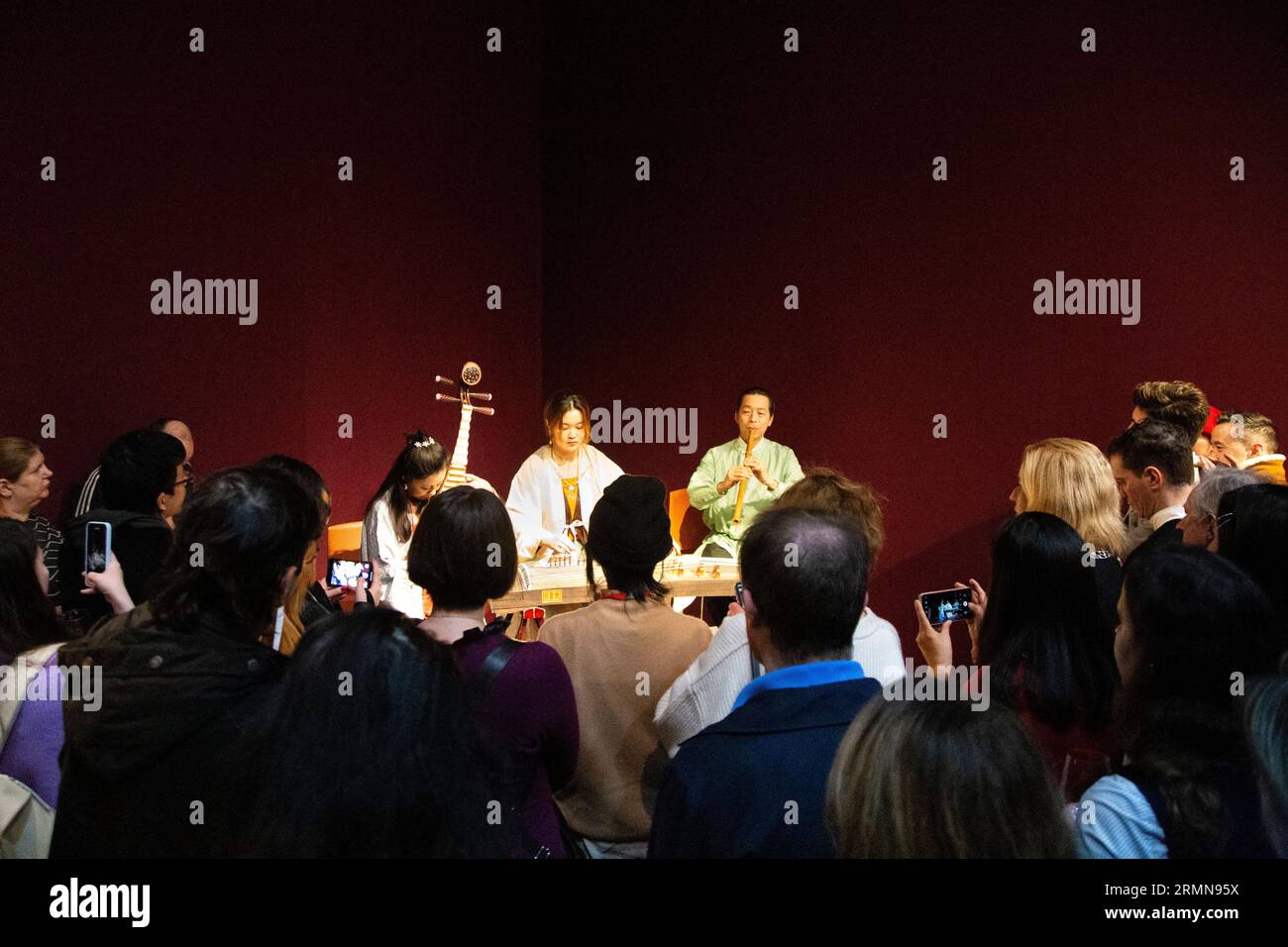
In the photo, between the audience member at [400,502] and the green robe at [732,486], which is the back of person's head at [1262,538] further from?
the green robe at [732,486]

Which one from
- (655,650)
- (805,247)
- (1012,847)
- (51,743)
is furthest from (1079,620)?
(805,247)

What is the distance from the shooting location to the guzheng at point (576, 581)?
189 inches

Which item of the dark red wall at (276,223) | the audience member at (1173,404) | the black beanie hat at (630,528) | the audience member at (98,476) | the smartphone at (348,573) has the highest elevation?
the dark red wall at (276,223)

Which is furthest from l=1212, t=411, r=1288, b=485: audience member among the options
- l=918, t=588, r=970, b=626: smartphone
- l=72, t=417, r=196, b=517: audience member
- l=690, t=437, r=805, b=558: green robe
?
l=72, t=417, r=196, b=517: audience member

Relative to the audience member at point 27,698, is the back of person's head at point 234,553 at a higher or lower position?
higher

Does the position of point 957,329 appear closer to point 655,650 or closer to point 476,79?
point 476,79

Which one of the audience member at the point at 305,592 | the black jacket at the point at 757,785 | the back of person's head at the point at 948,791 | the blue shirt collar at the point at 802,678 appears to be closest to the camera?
the back of person's head at the point at 948,791

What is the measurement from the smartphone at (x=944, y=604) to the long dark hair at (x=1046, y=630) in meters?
0.33

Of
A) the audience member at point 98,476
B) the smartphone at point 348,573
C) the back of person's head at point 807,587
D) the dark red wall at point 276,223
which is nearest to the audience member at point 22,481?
the audience member at point 98,476

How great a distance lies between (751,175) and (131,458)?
14.9 ft

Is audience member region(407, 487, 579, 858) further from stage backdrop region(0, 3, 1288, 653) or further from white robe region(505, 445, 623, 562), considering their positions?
white robe region(505, 445, 623, 562)

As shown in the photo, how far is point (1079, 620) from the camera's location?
2326mm

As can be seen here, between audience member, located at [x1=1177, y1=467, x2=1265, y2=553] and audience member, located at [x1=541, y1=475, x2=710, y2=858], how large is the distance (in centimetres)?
118

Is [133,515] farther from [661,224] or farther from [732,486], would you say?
[661,224]
